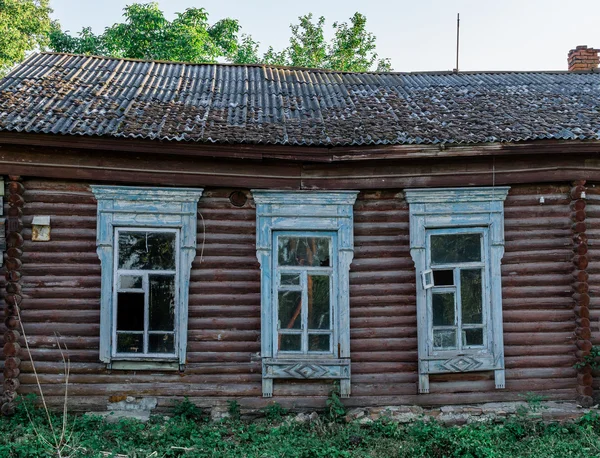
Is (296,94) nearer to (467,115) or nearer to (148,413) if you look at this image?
(467,115)

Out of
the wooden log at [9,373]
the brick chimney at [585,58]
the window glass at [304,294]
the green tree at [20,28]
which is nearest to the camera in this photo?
the wooden log at [9,373]

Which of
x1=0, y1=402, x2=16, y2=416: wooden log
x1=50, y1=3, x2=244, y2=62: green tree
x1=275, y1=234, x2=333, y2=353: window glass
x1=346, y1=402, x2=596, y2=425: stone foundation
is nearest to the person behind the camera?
x1=0, y1=402, x2=16, y2=416: wooden log

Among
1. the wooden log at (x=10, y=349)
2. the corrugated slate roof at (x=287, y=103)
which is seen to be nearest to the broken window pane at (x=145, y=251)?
the corrugated slate roof at (x=287, y=103)

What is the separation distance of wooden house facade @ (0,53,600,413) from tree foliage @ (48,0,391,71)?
1143 cm

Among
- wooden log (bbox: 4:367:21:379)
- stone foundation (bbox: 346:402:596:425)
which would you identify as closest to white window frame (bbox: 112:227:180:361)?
wooden log (bbox: 4:367:21:379)

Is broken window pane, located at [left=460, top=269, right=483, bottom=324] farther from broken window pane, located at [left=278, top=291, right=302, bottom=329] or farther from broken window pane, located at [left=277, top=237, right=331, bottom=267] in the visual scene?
broken window pane, located at [left=278, top=291, right=302, bottom=329]

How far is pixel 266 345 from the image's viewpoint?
7547mm

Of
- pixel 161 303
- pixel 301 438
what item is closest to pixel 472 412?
pixel 301 438

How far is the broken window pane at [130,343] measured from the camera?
7488 mm

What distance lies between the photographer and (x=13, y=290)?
7.31 metres

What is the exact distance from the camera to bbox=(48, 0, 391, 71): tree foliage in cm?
1869

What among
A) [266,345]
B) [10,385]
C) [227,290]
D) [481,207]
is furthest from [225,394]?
[481,207]

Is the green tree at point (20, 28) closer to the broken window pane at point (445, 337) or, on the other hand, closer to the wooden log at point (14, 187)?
the wooden log at point (14, 187)

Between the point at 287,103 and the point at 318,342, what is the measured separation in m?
3.40
